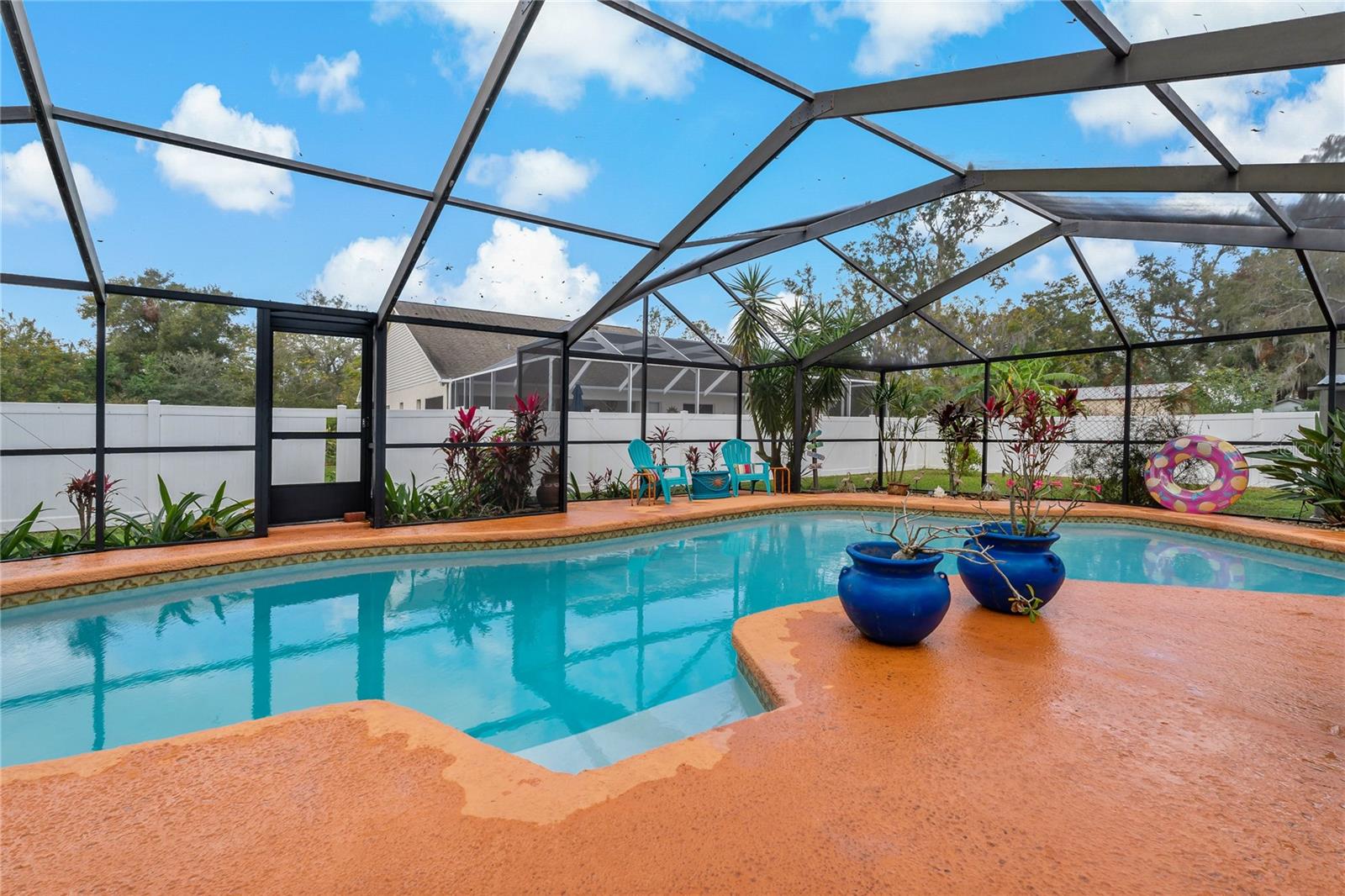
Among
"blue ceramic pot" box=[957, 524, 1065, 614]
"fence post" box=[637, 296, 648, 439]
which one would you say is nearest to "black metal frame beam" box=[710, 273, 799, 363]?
"fence post" box=[637, 296, 648, 439]

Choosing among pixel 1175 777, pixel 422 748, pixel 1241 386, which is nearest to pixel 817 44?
pixel 1175 777

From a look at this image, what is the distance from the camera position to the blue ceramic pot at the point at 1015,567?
3.52 meters

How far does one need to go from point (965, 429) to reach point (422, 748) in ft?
30.8

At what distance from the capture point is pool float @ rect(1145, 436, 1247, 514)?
24.5 feet

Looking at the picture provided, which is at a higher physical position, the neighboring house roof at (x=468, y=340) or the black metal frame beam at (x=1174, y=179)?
the black metal frame beam at (x=1174, y=179)

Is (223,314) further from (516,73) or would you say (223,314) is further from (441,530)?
(516,73)

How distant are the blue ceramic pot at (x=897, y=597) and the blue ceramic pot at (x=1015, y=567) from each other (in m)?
0.80

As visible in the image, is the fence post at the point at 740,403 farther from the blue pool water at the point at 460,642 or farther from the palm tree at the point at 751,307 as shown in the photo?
the blue pool water at the point at 460,642

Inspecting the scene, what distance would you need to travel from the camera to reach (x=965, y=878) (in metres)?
1.41

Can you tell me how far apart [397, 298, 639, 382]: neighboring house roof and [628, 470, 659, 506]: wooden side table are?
2.23m

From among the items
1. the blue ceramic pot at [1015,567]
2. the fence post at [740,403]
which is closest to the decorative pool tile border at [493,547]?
the fence post at [740,403]

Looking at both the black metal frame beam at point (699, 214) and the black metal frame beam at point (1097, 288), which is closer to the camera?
the black metal frame beam at point (699, 214)

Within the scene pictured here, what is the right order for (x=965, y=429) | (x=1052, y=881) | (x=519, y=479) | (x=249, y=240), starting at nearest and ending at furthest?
(x=1052, y=881), (x=249, y=240), (x=519, y=479), (x=965, y=429)

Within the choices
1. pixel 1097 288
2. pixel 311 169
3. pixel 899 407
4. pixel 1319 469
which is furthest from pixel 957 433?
pixel 311 169
